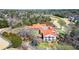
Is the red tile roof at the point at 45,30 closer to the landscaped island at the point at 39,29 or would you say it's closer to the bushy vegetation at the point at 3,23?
the landscaped island at the point at 39,29

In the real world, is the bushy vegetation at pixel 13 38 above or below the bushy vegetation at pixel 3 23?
below

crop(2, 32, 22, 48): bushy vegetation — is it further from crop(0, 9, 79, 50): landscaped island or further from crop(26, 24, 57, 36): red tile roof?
crop(26, 24, 57, 36): red tile roof

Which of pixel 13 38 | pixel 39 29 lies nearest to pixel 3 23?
pixel 13 38

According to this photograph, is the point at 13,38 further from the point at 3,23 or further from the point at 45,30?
the point at 45,30

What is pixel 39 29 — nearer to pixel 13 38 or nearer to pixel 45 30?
pixel 45 30

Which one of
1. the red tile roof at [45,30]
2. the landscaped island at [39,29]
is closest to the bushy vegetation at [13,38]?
the landscaped island at [39,29]

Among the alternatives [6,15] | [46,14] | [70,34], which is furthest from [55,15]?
[6,15]

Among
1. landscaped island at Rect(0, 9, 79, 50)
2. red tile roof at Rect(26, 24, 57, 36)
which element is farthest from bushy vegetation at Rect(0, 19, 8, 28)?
red tile roof at Rect(26, 24, 57, 36)

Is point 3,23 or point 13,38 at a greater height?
point 3,23

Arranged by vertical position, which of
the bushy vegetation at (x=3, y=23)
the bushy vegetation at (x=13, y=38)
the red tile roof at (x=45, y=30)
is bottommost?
the bushy vegetation at (x=13, y=38)
